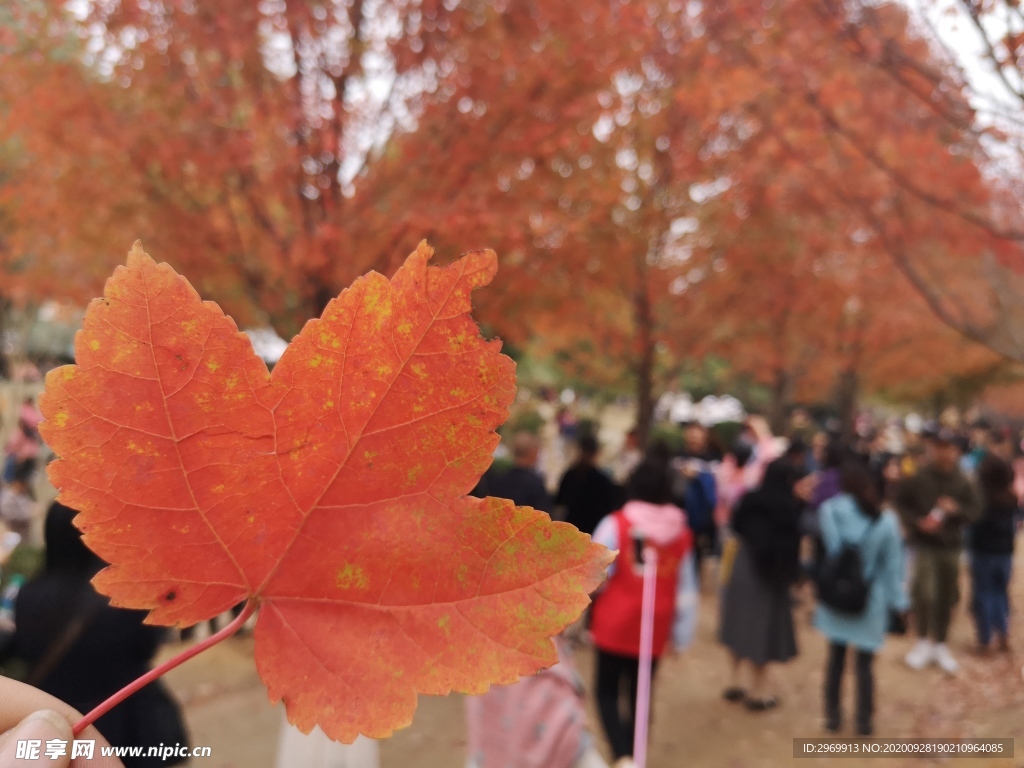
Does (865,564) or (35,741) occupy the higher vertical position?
(865,564)

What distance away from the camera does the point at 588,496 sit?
428cm

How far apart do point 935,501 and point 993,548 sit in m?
0.63

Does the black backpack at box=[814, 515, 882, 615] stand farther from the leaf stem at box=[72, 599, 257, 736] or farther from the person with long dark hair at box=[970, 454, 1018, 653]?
the leaf stem at box=[72, 599, 257, 736]

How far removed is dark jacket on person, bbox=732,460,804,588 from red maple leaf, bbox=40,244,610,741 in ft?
12.2

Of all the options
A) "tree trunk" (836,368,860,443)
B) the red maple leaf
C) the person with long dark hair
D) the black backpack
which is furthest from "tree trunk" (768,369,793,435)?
the red maple leaf

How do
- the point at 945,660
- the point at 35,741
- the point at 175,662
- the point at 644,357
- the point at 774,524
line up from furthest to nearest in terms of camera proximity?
1. the point at 644,357
2. the point at 945,660
3. the point at 774,524
4. the point at 35,741
5. the point at 175,662

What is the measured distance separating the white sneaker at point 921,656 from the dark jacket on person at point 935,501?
850mm

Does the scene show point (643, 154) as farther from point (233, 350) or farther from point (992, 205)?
point (233, 350)

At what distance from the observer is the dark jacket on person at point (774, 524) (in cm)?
392

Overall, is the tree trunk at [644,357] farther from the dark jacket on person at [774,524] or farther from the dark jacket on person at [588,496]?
the dark jacket on person at [774,524]

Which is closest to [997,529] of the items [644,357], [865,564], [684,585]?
[865,564]

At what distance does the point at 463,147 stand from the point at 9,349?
1457 cm

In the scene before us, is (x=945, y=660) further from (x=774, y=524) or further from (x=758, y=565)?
(x=774, y=524)

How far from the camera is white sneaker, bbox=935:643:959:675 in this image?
488cm
